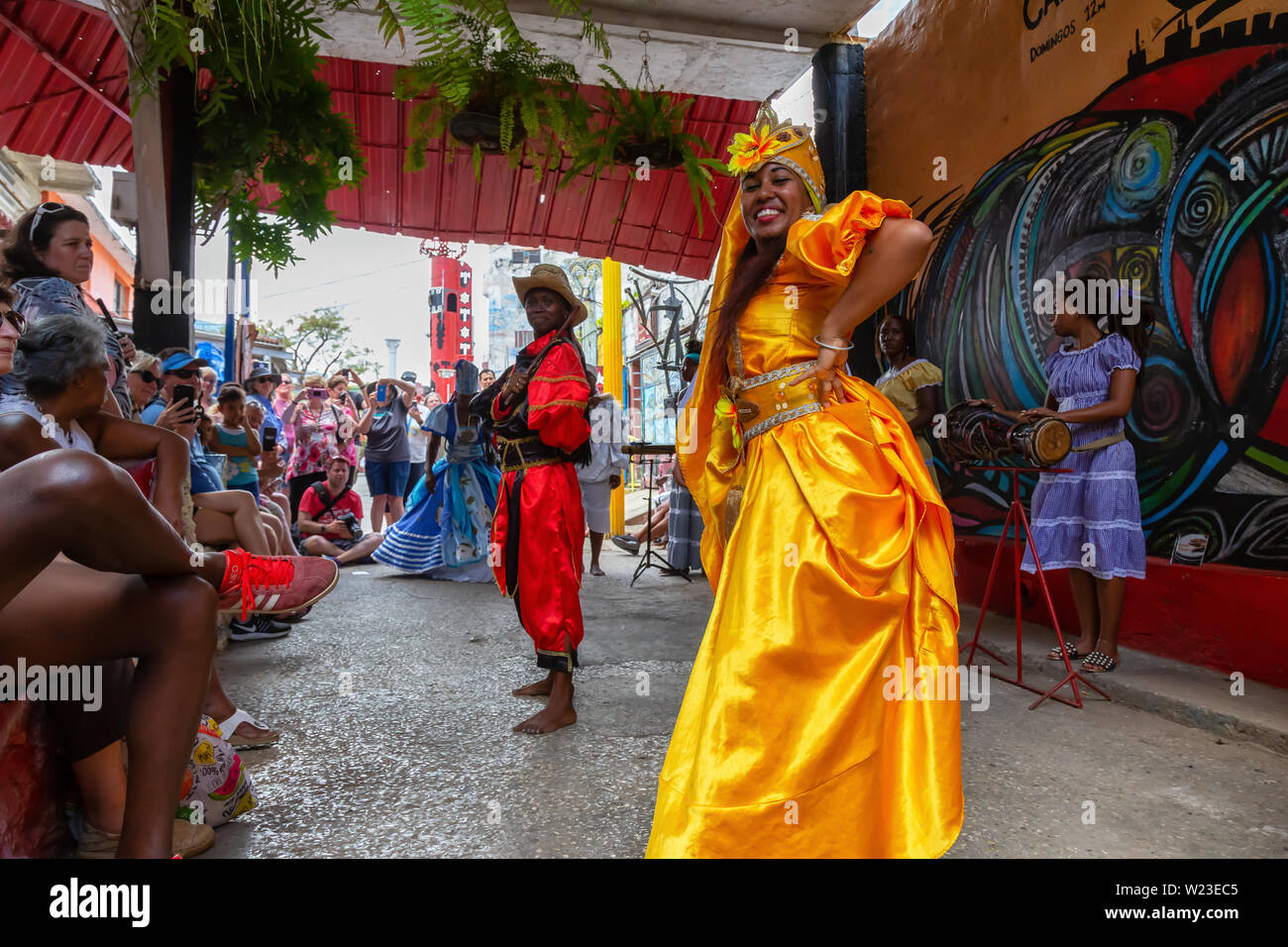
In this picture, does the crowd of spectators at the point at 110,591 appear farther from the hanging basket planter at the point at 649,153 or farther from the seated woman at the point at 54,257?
the hanging basket planter at the point at 649,153

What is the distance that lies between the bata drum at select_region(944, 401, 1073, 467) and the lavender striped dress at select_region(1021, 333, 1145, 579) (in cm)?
43

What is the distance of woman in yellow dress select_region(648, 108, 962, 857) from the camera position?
1.70 m

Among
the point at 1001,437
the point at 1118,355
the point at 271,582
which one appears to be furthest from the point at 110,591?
the point at 1118,355

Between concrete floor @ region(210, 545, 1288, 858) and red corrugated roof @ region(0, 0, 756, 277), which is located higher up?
red corrugated roof @ region(0, 0, 756, 277)

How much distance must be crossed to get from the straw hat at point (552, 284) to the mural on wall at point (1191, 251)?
9.22 feet

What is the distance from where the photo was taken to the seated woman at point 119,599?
145cm

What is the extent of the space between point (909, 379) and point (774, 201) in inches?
111

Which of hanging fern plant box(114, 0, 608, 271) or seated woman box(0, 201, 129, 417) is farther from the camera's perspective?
seated woman box(0, 201, 129, 417)

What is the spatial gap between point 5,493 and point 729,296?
5.65ft

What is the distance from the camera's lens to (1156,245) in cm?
387

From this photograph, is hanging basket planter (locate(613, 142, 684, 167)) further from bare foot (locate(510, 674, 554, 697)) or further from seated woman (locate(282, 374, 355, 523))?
seated woman (locate(282, 374, 355, 523))

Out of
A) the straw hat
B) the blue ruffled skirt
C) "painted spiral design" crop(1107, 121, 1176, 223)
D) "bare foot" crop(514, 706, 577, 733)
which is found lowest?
"bare foot" crop(514, 706, 577, 733)

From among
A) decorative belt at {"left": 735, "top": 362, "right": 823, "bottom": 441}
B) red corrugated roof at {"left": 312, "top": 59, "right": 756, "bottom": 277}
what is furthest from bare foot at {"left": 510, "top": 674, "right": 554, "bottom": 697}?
red corrugated roof at {"left": 312, "top": 59, "right": 756, "bottom": 277}
